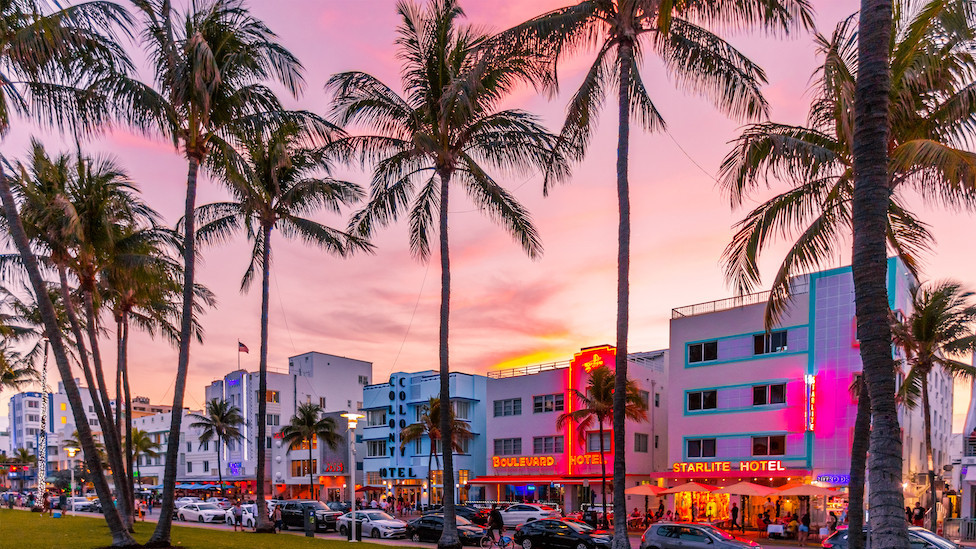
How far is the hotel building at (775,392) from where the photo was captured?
38.4m

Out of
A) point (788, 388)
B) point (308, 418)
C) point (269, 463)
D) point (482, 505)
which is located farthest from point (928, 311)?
point (269, 463)

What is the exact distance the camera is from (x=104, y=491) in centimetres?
1764

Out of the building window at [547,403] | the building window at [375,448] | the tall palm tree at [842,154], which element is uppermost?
the tall palm tree at [842,154]

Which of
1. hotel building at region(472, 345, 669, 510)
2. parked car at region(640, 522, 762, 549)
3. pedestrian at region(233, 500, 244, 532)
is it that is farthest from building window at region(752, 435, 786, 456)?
pedestrian at region(233, 500, 244, 532)

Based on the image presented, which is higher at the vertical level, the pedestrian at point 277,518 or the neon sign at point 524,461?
the neon sign at point 524,461

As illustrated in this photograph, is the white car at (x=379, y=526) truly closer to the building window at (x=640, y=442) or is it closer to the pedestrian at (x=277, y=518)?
the pedestrian at (x=277, y=518)

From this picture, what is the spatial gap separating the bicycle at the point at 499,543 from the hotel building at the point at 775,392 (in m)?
18.7

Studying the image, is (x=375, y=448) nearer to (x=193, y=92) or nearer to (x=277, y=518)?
(x=277, y=518)

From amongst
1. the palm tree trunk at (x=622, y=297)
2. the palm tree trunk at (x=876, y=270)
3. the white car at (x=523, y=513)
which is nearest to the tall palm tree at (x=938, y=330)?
the white car at (x=523, y=513)

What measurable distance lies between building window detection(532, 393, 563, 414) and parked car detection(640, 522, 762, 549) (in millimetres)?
28476

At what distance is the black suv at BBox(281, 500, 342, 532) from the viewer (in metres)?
40.8

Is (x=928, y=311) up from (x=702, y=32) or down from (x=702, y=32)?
down

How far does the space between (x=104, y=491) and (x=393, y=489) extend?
52.4 m

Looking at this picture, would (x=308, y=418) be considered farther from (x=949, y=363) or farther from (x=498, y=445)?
(x=949, y=363)
